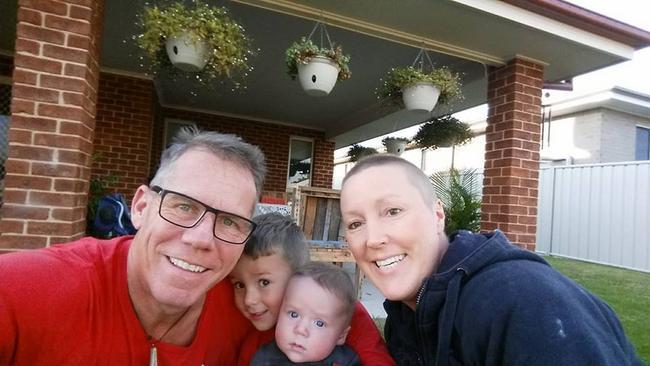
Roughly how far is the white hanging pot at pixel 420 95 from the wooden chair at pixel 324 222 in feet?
4.32

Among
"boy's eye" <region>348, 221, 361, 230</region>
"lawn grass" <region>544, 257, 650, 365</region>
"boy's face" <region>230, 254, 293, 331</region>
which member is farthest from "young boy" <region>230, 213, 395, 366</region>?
"lawn grass" <region>544, 257, 650, 365</region>

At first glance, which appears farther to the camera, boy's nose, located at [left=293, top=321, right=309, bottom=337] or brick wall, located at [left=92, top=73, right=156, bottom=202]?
brick wall, located at [left=92, top=73, right=156, bottom=202]

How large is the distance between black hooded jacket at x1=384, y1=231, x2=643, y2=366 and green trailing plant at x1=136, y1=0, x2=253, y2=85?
2.27m

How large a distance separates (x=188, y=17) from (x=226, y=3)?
0.83 m

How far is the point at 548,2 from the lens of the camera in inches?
127

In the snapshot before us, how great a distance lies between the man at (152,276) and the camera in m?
1.00

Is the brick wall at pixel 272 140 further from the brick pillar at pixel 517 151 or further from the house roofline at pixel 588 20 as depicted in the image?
the house roofline at pixel 588 20

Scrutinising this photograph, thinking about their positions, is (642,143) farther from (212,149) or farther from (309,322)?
(212,149)

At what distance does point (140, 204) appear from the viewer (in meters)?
1.29

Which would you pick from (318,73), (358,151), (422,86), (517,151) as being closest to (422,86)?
(422,86)

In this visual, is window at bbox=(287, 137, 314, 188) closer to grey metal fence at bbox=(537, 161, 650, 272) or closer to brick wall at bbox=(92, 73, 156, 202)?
brick wall at bbox=(92, 73, 156, 202)

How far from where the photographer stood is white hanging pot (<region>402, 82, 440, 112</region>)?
12.0ft

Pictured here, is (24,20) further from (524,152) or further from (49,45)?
(524,152)

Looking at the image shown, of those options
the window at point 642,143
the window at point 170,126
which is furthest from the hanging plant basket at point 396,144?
the window at point 642,143
